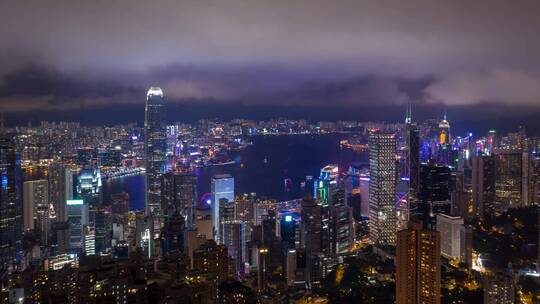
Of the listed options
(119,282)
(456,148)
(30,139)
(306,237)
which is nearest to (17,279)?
(119,282)

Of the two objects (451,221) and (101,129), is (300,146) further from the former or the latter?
(101,129)

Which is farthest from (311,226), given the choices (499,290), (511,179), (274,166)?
(511,179)

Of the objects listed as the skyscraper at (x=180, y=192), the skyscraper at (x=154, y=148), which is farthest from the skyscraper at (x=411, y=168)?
the skyscraper at (x=154, y=148)

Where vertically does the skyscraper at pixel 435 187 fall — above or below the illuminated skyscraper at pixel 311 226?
above

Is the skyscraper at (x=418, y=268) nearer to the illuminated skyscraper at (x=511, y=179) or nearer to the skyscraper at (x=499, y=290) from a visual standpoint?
the skyscraper at (x=499, y=290)

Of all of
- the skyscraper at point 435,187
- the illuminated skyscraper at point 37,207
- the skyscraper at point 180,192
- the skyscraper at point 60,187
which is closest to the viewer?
the illuminated skyscraper at point 37,207

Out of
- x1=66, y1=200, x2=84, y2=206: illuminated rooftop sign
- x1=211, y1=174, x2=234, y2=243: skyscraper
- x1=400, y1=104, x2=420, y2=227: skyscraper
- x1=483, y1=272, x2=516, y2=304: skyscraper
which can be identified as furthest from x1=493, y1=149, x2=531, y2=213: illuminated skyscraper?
x1=66, y1=200, x2=84, y2=206: illuminated rooftop sign

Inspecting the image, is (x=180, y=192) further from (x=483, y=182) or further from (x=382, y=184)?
(x=483, y=182)
